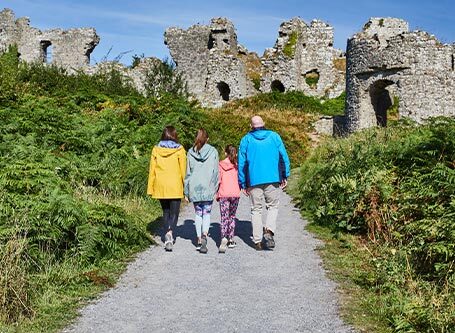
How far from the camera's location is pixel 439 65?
23.2 m

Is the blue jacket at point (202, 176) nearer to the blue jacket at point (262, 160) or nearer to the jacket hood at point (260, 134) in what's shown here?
the blue jacket at point (262, 160)

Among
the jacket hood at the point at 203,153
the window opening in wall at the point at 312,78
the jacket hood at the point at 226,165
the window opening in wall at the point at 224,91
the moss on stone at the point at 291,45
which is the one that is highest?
the moss on stone at the point at 291,45

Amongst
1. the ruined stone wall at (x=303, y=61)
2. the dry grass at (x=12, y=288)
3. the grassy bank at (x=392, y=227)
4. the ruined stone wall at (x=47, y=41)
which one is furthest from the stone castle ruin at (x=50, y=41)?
the dry grass at (x=12, y=288)

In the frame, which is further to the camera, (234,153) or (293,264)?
(234,153)

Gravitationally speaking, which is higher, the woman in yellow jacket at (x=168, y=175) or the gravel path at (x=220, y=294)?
the woman in yellow jacket at (x=168, y=175)

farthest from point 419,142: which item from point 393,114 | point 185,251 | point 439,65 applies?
point 393,114

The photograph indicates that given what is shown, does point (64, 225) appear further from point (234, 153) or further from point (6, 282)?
point (234, 153)

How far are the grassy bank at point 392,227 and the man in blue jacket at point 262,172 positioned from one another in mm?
1049

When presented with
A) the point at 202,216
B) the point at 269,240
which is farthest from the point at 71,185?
the point at 269,240

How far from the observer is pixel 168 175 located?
920 cm

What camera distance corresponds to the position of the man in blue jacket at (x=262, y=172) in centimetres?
909

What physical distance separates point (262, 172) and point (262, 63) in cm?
2844

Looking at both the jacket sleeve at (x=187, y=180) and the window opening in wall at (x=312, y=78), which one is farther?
the window opening in wall at (x=312, y=78)

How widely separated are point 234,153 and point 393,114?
72.3 feet
